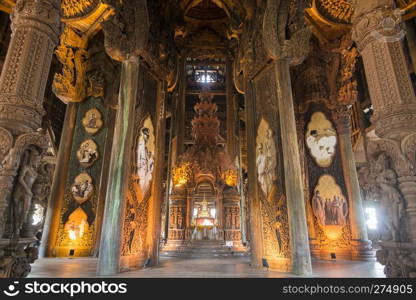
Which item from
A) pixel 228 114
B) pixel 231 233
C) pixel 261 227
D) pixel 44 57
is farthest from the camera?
pixel 228 114

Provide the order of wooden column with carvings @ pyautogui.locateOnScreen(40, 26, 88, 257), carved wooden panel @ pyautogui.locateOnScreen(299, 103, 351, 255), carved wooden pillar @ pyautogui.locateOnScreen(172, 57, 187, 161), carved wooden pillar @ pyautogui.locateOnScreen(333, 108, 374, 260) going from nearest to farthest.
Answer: carved wooden pillar @ pyautogui.locateOnScreen(333, 108, 374, 260) < carved wooden panel @ pyautogui.locateOnScreen(299, 103, 351, 255) < wooden column with carvings @ pyautogui.locateOnScreen(40, 26, 88, 257) < carved wooden pillar @ pyautogui.locateOnScreen(172, 57, 187, 161)

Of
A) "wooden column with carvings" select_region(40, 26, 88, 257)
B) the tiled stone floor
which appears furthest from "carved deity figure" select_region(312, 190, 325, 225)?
"wooden column with carvings" select_region(40, 26, 88, 257)

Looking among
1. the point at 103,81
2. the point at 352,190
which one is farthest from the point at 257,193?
the point at 103,81

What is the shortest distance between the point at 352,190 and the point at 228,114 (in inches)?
357

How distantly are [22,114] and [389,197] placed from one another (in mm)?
4254

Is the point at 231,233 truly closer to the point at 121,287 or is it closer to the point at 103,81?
the point at 103,81

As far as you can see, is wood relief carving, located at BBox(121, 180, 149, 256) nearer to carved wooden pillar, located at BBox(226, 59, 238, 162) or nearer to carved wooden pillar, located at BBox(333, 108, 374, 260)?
carved wooden pillar, located at BBox(333, 108, 374, 260)

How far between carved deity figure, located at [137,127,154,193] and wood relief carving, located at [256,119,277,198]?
2596mm

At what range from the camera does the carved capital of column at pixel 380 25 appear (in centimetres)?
320

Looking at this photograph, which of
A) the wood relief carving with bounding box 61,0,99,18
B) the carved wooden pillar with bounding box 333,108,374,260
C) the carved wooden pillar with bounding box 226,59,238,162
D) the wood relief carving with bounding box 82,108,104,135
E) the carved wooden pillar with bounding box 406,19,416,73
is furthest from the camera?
the carved wooden pillar with bounding box 226,59,238,162

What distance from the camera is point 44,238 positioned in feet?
25.6

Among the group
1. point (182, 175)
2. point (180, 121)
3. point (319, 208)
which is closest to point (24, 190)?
point (319, 208)

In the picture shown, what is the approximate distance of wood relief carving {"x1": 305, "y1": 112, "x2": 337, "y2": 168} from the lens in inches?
316

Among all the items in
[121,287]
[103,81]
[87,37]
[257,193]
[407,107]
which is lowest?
[121,287]
